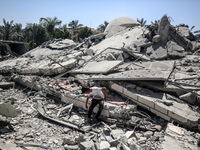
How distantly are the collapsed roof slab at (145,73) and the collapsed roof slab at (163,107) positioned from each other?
15.7 inches

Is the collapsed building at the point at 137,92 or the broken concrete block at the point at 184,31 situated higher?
the broken concrete block at the point at 184,31

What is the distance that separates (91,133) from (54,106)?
6.54 ft

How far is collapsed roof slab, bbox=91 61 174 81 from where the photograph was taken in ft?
16.3

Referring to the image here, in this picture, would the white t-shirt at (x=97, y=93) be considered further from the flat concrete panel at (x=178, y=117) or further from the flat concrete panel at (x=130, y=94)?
the flat concrete panel at (x=178, y=117)

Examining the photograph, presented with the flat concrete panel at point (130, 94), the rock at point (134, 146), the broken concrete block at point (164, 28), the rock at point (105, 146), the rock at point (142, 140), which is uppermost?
the broken concrete block at point (164, 28)

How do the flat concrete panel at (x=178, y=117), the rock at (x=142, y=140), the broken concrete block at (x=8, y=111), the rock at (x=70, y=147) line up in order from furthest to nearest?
the broken concrete block at (x=8, y=111), the flat concrete panel at (x=178, y=117), the rock at (x=142, y=140), the rock at (x=70, y=147)

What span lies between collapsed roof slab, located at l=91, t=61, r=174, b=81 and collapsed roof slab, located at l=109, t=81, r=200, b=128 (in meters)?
0.40

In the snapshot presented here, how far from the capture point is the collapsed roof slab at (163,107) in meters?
3.94

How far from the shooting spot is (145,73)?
541cm

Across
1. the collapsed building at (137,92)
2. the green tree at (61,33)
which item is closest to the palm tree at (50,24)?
the green tree at (61,33)

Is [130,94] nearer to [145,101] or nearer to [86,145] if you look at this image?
[145,101]

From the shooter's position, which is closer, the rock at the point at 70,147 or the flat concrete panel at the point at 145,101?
the rock at the point at 70,147

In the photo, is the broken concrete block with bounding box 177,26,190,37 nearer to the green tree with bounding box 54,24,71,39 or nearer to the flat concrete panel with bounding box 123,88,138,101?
the flat concrete panel with bounding box 123,88,138,101

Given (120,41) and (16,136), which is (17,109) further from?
(120,41)
